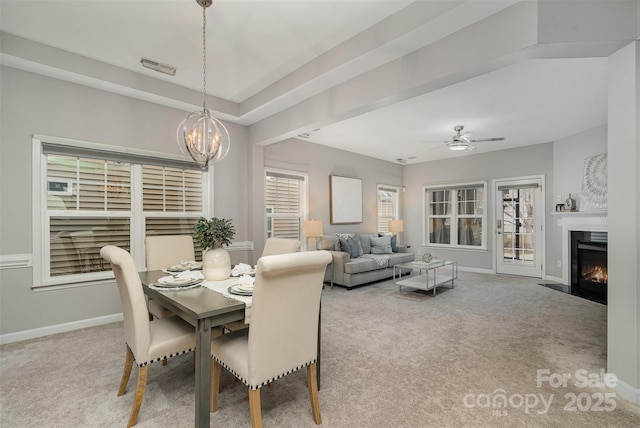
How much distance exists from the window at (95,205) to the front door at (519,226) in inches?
241

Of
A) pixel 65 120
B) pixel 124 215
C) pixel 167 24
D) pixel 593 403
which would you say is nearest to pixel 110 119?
pixel 65 120

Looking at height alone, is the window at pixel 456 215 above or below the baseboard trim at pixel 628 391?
above

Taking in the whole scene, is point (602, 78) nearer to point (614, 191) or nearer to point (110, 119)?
point (614, 191)

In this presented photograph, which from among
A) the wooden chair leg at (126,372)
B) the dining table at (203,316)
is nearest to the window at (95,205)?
the wooden chair leg at (126,372)

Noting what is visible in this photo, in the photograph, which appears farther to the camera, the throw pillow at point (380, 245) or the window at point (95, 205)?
the throw pillow at point (380, 245)

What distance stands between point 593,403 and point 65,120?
5.20m

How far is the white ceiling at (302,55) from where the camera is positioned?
2.31 metres

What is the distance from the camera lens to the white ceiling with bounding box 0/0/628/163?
7.57 feet

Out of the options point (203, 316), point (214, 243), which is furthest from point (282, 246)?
point (203, 316)

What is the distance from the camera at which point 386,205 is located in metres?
7.60

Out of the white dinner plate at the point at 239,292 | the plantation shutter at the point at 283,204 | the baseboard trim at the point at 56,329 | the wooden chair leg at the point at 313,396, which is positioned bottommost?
the baseboard trim at the point at 56,329

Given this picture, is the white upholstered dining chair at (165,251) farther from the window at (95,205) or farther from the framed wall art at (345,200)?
the framed wall art at (345,200)

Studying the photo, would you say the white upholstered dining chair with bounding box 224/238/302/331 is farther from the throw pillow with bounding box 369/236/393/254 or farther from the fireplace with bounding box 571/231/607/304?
the fireplace with bounding box 571/231/607/304

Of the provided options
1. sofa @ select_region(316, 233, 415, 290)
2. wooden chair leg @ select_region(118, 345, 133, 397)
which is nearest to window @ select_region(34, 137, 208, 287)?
wooden chair leg @ select_region(118, 345, 133, 397)
